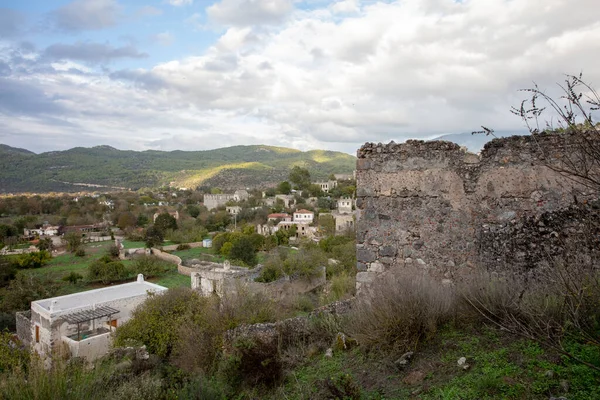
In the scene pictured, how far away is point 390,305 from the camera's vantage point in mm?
4605

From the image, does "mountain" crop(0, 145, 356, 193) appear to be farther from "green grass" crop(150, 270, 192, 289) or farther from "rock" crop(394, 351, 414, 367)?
"rock" crop(394, 351, 414, 367)

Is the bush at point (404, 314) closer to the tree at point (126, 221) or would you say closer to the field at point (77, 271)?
the field at point (77, 271)

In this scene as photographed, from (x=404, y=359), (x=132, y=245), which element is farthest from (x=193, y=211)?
(x=404, y=359)

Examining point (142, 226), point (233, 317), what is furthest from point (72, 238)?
point (233, 317)

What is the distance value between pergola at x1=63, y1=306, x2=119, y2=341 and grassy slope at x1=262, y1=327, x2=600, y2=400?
43.6 feet

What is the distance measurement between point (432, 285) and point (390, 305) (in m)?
0.60

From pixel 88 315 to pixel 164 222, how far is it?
113ft

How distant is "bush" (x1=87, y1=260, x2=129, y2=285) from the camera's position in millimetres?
30141

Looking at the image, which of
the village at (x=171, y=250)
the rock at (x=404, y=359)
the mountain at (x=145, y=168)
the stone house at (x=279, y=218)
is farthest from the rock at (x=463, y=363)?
the mountain at (x=145, y=168)

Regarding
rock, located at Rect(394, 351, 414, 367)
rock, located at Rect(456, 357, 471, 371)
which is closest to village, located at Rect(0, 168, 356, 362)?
rock, located at Rect(394, 351, 414, 367)

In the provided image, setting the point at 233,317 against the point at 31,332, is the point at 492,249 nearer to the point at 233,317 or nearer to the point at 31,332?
the point at 233,317

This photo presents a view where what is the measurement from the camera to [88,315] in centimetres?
1588

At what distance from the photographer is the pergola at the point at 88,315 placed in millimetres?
15375

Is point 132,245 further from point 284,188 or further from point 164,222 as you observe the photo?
point 284,188
